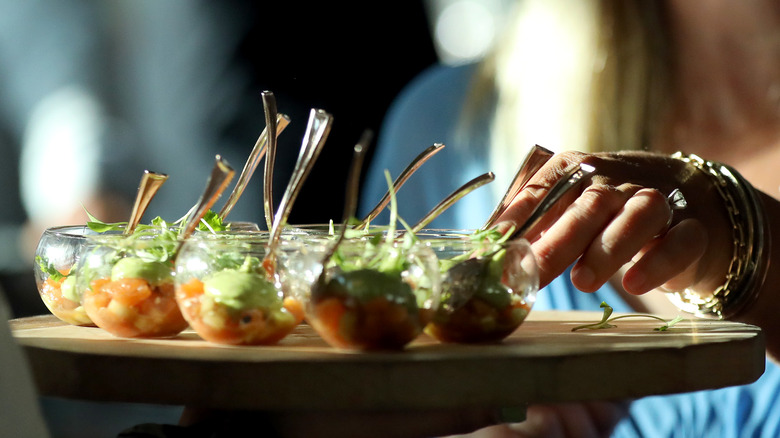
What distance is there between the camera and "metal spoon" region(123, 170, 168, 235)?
583 mm

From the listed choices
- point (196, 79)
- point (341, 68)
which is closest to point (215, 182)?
point (341, 68)

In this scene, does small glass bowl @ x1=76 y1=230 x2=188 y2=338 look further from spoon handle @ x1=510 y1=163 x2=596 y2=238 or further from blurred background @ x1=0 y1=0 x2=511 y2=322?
blurred background @ x1=0 y1=0 x2=511 y2=322

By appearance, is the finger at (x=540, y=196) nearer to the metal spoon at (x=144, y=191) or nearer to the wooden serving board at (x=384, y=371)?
the wooden serving board at (x=384, y=371)

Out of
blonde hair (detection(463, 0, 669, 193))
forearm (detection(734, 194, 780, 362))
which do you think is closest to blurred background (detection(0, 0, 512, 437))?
blonde hair (detection(463, 0, 669, 193))

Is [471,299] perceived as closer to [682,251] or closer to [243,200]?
[682,251]

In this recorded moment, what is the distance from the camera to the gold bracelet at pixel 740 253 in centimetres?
70

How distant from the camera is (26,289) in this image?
2.42 meters

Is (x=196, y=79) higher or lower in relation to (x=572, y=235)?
higher

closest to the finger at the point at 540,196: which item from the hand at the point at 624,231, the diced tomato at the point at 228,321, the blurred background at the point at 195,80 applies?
the hand at the point at 624,231

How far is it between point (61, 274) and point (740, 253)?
58 centimetres

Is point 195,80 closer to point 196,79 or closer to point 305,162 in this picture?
point 196,79

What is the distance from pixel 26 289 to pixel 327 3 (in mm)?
1376

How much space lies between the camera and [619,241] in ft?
1.96

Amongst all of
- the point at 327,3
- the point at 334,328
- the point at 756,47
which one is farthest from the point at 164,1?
the point at 334,328
